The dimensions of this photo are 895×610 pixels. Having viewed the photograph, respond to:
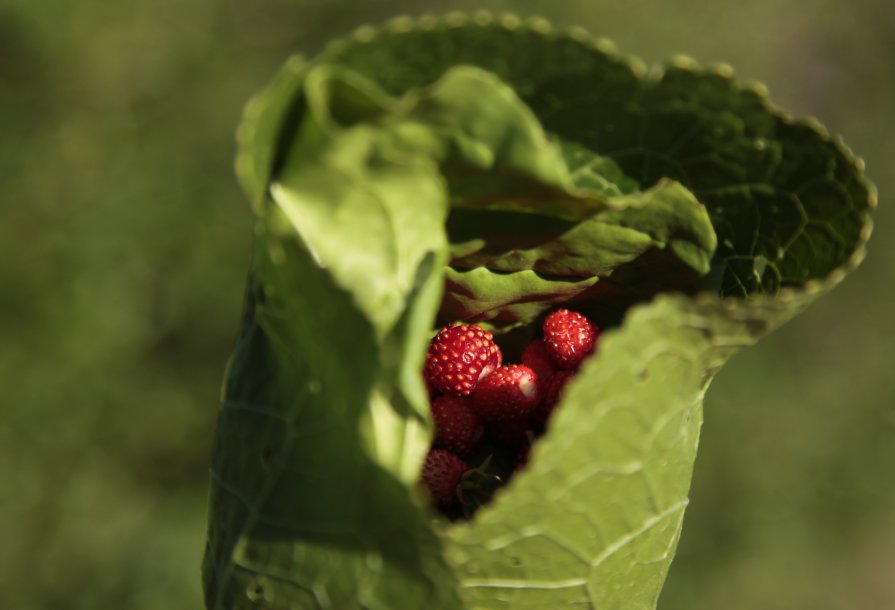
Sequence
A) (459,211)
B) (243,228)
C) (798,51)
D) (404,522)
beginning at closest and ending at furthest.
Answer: (404,522), (459,211), (243,228), (798,51)

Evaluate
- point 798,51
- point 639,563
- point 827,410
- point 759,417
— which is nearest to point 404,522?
point 639,563

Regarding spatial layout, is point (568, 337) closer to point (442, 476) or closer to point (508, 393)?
point (508, 393)

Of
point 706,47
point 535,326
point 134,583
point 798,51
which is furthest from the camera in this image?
point 798,51

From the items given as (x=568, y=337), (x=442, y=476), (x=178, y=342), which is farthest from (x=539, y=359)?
(x=178, y=342)

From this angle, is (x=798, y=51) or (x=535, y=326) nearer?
(x=535, y=326)

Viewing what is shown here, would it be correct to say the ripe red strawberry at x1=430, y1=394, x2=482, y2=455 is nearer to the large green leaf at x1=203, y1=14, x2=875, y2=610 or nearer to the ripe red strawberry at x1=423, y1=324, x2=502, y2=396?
the ripe red strawberry at x1=423, y1=324, x2=502, y2=396

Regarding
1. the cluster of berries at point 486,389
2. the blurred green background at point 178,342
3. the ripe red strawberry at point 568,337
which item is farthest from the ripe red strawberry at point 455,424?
the blurred green background at point 178,342

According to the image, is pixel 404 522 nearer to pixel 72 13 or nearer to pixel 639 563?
pixel 639 563

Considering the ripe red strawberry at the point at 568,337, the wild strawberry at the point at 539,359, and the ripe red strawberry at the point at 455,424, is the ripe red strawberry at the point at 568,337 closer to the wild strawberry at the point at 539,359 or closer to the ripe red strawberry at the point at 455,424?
the wild strawberry at the point at 539,359
